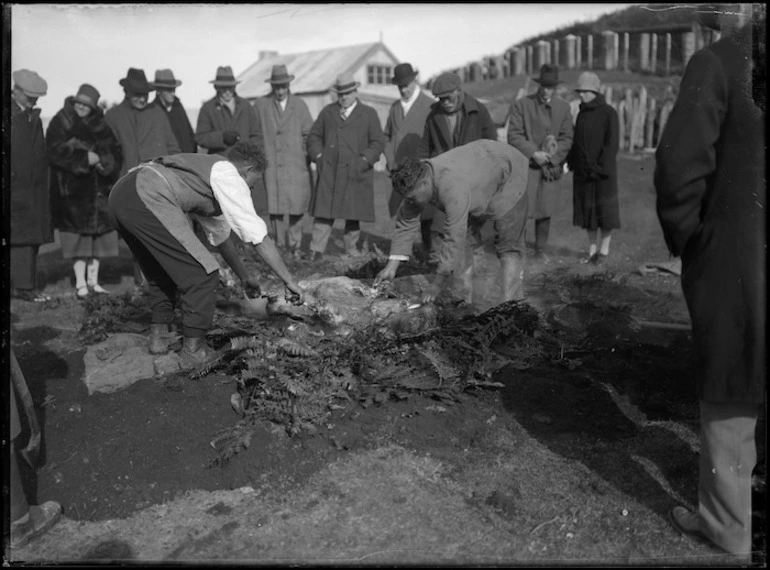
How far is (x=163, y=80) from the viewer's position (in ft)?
32.1

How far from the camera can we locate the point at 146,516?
4.16 m

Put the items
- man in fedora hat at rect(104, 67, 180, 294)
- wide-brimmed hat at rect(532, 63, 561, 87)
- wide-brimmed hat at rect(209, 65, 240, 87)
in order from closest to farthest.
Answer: man in fedora hat at rect(104, 67, 180, 294) → wide-brimmed hat at rect(209, 65, 240, 87) → wide-brimmed hat at rect(532, 63, 561, 87)

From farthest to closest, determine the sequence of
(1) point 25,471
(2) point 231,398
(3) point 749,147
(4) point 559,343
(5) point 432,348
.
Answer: (4) point 559,343 → (5) point 432,348 → (2) point 231,398 → (1) point 25,471 → (3) point 749,147

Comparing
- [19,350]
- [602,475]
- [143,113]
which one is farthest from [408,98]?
[602,475]

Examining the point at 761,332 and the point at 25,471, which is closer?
the point at 761,332

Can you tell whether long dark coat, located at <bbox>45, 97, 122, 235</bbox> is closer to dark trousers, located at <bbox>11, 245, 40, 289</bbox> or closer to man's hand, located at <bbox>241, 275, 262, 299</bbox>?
dark trousers, located at <bbox>11, 245, 40, 289</bbox>

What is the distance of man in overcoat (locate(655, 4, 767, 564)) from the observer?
3318 mm

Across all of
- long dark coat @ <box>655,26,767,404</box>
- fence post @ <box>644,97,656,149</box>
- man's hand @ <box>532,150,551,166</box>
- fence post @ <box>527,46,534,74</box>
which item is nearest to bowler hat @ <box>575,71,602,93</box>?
man's hand @ <box>532,150,551,166</box>

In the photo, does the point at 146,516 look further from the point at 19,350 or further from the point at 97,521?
the point at 19,350

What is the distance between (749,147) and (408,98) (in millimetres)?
7076

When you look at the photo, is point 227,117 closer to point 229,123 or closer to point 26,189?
Answer: point 229,123

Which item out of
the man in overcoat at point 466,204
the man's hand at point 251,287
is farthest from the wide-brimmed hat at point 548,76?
the man's hand at point 251,287

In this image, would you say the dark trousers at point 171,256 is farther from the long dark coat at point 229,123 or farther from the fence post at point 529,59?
the fence post at point 529,59

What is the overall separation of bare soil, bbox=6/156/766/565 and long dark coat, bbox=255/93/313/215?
4.68 meters
